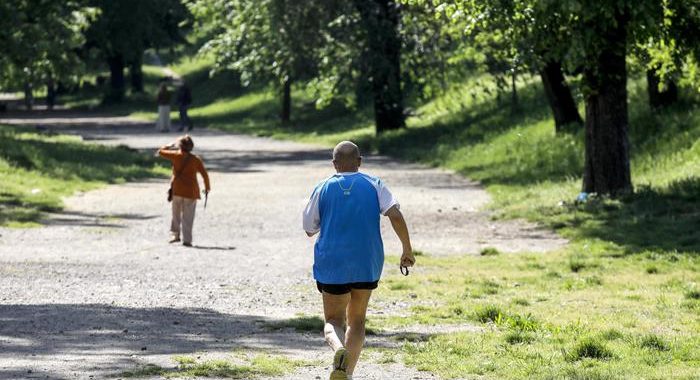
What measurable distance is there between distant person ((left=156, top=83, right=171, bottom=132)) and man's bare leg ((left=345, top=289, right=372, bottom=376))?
39.5 metres

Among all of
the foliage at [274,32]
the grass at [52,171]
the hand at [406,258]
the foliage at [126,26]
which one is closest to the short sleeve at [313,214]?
the hand at [406,258]

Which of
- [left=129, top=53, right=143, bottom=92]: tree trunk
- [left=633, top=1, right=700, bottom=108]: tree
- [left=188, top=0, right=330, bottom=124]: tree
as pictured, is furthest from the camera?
[left=129, top=53, right=143, bottom=92]: tree trunk

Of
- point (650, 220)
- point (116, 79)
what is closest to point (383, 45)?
point (650, 220)

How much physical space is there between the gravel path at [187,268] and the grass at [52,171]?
542mm

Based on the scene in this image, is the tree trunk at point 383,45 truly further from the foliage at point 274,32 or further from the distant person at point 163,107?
the distant person at point 163,107

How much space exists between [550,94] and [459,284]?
16.8m

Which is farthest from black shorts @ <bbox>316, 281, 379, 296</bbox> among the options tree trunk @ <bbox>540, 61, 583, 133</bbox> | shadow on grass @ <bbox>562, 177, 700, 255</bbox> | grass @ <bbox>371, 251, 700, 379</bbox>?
tree trunk @ <bbox>540, 61, 583, 133</bbox>

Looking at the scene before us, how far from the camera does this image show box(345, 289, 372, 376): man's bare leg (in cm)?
868

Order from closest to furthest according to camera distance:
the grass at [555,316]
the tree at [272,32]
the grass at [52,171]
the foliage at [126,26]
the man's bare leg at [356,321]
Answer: the man's bare leg at [356,321] < the grass at [555,316] < the grass at [52,171] < the tree at [272,32] < the foliage at [126,26]

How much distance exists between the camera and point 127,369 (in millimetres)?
9203

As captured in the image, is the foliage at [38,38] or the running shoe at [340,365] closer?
the running shoe at [340,365]

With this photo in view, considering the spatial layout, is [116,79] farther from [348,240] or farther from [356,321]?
[348,240]

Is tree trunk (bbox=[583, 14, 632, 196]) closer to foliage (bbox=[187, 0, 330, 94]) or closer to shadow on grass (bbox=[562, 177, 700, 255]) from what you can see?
shadow on grass (bbox=[562, 177, 700, 255])

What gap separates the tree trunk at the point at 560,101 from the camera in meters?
30.8
